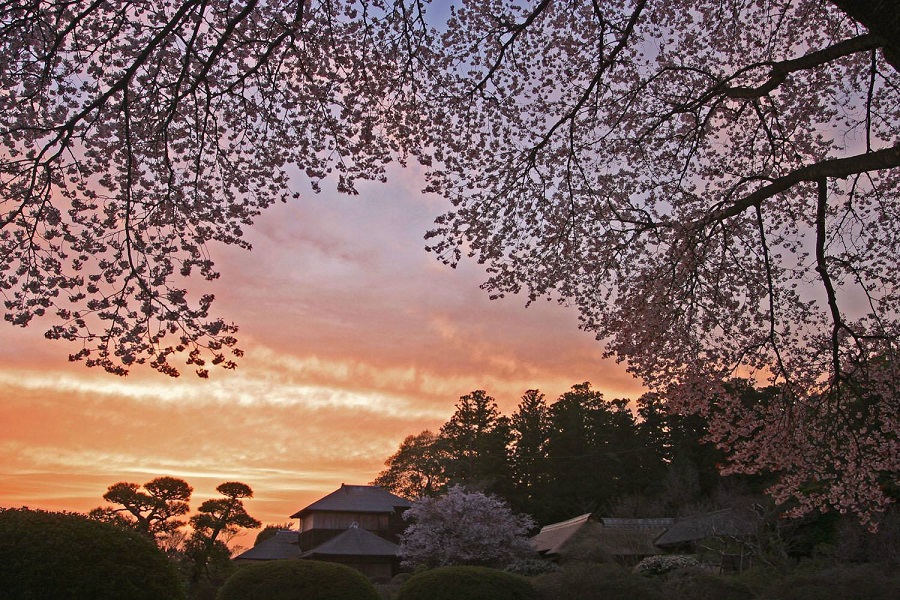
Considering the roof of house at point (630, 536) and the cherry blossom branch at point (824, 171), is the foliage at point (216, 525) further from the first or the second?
the cherry blossom branch at point (824, 171)

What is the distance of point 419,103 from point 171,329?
4.34 meters

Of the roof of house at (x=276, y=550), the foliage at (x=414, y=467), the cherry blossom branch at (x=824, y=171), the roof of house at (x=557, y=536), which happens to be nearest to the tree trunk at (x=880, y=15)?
the cherry blossom branch at (x=824, y=171)

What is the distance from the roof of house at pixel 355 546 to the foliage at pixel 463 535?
2.68 m

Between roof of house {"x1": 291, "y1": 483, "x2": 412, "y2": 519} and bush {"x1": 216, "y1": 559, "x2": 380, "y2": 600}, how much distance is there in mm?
21226

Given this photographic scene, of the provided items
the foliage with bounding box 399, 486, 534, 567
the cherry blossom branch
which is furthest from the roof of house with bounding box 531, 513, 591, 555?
the cherry blossom branch

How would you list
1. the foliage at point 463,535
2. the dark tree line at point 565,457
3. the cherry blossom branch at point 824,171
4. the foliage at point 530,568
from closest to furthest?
the cherry blossom branch at point 824,171 → the foliage at point 530,568 → the foliage at point 463,535 → the dark tree line at point 565,457

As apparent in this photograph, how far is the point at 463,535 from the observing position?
2895 cm

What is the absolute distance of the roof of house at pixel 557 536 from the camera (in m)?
31.5

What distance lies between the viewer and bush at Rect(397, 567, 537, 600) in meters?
16.1

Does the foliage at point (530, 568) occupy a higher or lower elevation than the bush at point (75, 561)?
lower

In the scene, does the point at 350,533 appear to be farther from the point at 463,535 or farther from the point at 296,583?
the point at 296,583

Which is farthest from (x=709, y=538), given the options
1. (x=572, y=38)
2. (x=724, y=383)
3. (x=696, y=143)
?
(x=572, y=38)

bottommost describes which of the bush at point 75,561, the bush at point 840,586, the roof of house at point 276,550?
the roof of house at point 276,550

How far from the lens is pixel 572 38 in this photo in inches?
379
